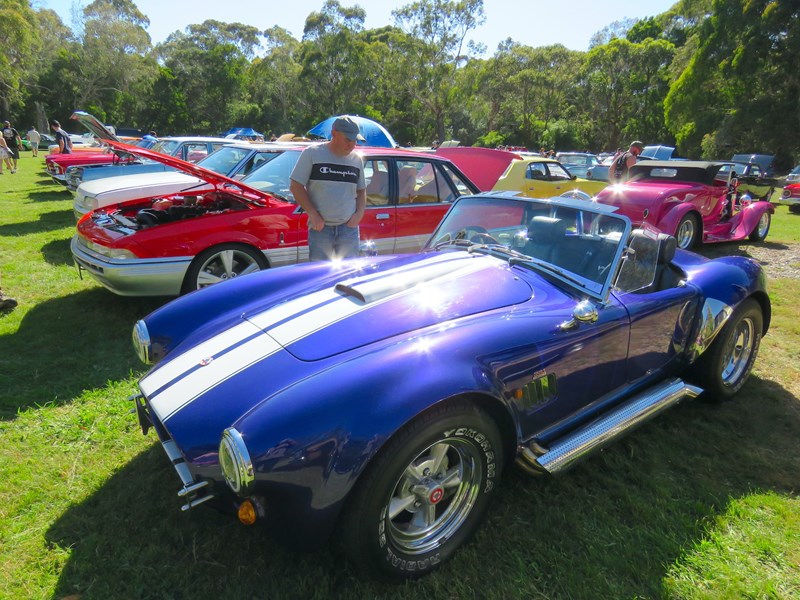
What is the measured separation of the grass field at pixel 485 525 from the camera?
199 centimetres

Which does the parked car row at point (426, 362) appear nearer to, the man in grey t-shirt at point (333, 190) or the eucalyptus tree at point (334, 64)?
the man in grey t-shirt at point (333, 190)

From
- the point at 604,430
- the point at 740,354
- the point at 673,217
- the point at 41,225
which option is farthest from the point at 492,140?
the point at 604,430

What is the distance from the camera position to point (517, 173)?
391 inches

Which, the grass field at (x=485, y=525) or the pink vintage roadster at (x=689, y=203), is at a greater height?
the pink vintage roadster at (x=689, y=203)

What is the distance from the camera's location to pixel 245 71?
54.8 meters

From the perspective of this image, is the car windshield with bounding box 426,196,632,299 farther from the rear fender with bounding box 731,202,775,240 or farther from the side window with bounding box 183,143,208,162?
the side window with bounding box 183,143,208,162

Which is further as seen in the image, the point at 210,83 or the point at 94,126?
the point at 210,83

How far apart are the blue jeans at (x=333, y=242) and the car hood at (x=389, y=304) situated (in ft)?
4.96

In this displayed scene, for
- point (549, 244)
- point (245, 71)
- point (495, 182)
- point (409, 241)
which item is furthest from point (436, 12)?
point (549, 244)

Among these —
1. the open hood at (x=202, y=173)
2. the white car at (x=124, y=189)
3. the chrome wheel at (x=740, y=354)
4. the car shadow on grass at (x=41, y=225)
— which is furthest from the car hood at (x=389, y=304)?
the car shadow on grass at (x=41, y=225)

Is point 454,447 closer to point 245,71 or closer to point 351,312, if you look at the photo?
point 351,312

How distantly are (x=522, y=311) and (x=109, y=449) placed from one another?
7.89 ft

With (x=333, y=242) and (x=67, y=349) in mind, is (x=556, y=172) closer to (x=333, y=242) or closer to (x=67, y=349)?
(x=333, y=242)

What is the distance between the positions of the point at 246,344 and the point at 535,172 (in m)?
9.04
